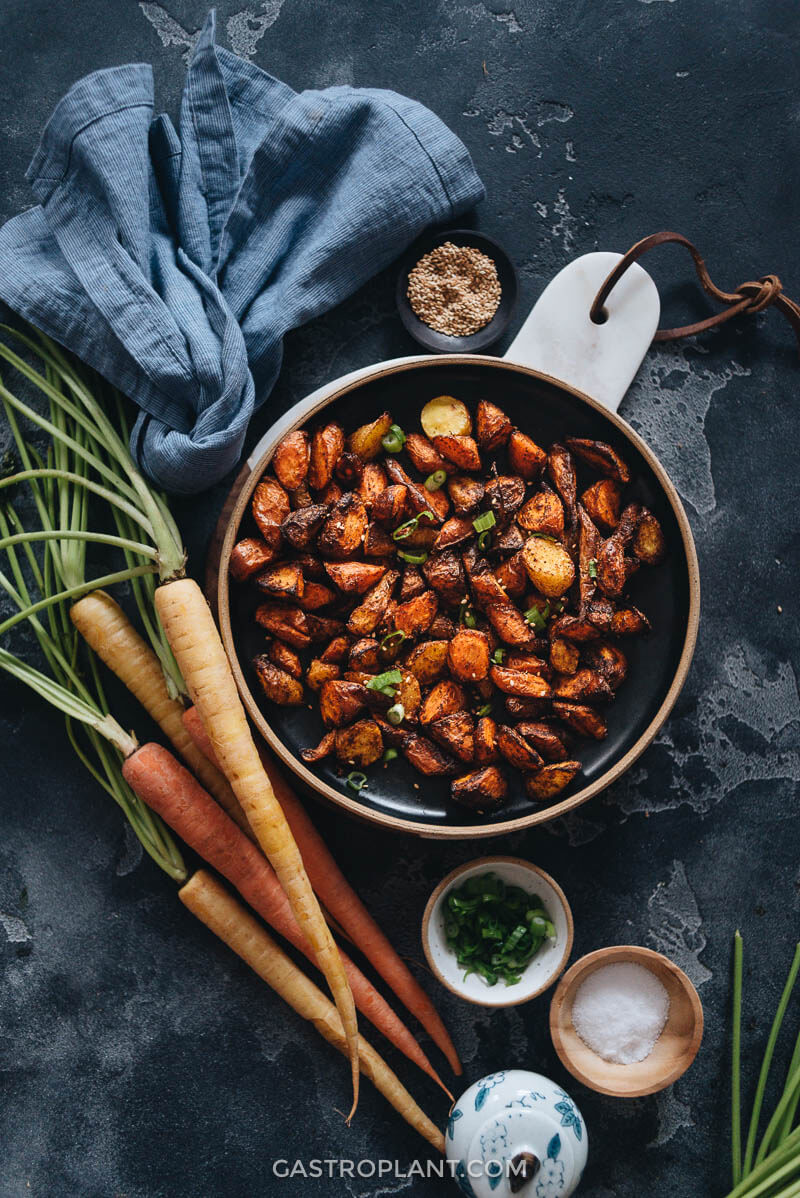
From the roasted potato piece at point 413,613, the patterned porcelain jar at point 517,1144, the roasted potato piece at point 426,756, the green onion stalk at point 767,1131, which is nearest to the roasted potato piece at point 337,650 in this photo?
the roasted potato piece at point 413,613

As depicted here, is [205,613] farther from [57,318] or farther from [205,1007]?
[205,1007]

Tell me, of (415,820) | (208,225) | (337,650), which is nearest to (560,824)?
(415,820)

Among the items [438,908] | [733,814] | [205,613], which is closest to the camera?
[205,613]

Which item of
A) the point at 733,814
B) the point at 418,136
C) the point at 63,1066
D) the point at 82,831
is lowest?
the point at 63,1066

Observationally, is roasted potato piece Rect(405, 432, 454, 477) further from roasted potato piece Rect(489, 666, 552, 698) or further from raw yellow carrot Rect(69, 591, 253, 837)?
raw yellow carrot Rect(69, 591, 253, 837)

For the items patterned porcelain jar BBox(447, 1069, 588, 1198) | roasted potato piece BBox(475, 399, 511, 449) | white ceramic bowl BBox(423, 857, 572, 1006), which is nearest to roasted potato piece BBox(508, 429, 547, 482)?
roasted potato piece BBox(475, 399, 511, 449)

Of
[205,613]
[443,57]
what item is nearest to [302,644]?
[205,613]

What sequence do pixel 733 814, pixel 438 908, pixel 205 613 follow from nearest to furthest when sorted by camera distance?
pixel 205 613 < pixel 438 908 < pixel 733 814

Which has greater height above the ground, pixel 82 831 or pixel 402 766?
pixel 402 766
